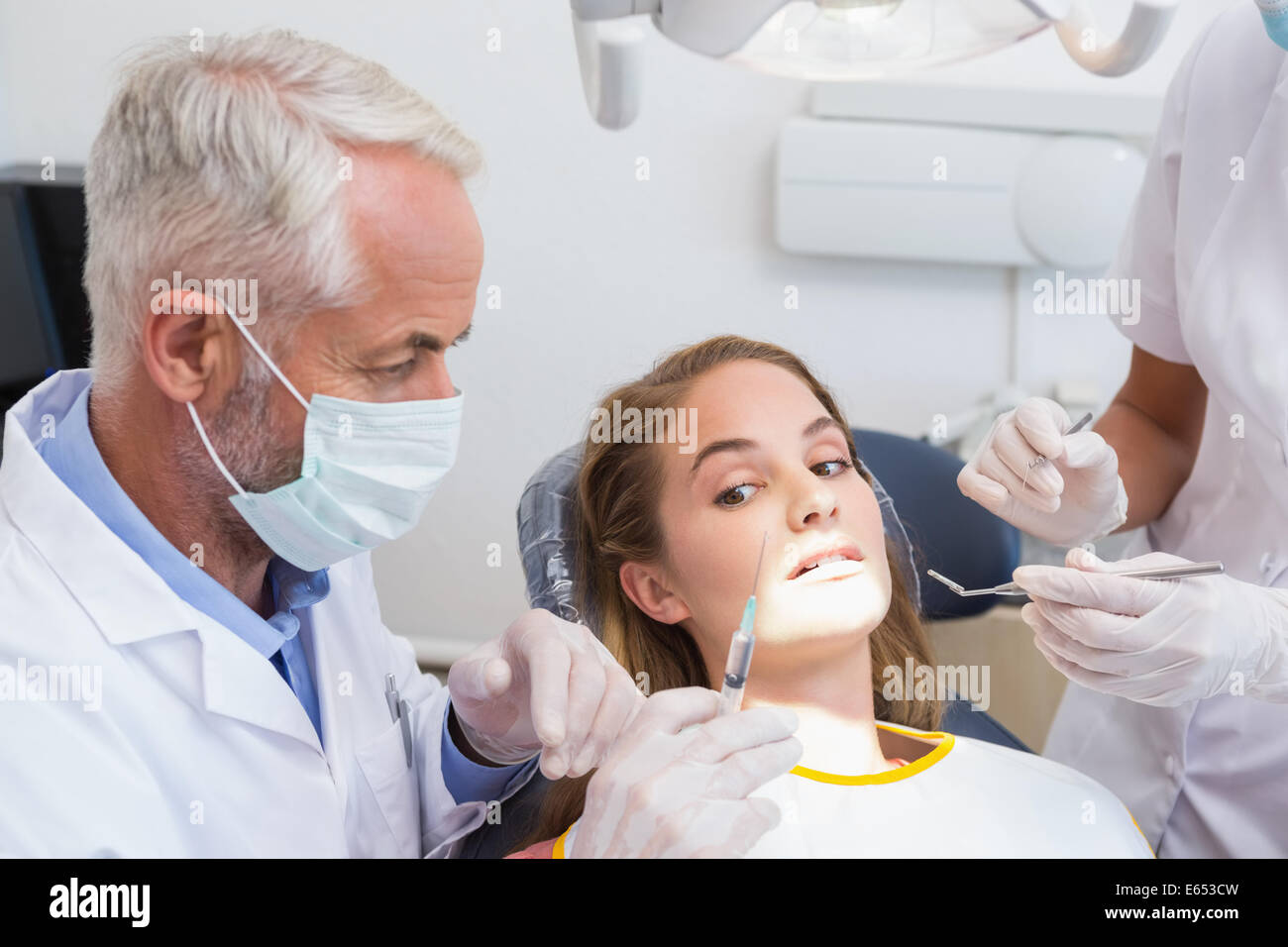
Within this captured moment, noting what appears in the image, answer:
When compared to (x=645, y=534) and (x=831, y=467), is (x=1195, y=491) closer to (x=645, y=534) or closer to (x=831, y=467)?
(x=831, y=467)

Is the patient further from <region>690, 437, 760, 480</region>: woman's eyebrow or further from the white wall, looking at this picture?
the white wall

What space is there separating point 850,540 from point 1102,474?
30 centimetres

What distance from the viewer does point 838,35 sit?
0.74m

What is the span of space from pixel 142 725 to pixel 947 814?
2.47 ft

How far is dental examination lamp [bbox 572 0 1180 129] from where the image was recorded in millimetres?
708

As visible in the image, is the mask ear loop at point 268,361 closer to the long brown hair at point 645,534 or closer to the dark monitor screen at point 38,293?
the long brown hair at point 645,534

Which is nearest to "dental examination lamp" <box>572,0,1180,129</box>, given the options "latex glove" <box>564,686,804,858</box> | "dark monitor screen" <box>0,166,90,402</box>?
"latex glove" <box>564,686,804,858</box>

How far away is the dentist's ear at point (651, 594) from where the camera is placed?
4.20 feet

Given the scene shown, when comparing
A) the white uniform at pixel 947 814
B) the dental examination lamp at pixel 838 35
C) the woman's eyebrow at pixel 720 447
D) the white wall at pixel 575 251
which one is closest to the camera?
the dental examination lamp at pixel 838 35

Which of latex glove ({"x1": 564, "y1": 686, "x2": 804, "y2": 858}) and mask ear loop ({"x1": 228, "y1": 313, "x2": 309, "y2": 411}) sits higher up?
mask ear loop ({"x1": 228, "y1": 313, "x2": 309, "y2": 411})

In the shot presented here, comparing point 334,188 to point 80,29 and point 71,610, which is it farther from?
point 80,29

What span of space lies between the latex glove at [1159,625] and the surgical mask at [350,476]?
547mm

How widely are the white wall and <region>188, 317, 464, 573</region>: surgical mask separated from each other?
49 centimetres

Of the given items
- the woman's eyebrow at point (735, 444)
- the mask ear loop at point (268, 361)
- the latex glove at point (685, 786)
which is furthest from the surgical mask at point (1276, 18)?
the mask ear loop at point (268, 361)
